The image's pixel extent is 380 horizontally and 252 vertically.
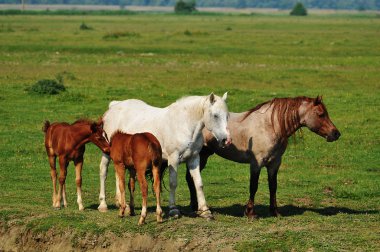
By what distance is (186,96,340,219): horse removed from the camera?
15.1 meters

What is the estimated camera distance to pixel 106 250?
13.7 m

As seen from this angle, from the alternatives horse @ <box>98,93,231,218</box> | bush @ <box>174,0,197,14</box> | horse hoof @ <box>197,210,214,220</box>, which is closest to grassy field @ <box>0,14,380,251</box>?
horse hoof @ <box>197,210,214,220</box>

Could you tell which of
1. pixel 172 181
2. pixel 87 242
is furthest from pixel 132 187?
pixel 87 242

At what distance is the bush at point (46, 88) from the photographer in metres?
32.2

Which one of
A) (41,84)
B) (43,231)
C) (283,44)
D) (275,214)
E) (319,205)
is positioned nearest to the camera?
(43,231)

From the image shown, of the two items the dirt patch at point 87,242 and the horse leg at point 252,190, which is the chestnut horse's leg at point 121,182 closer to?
the dirt patch at point 87,242

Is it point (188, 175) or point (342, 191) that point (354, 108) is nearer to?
point (342, 191)

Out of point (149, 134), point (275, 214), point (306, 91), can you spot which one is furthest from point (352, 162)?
point (306, 91)

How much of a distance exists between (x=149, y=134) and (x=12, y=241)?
2848 mm

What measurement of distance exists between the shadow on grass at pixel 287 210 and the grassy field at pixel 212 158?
0.9 inches

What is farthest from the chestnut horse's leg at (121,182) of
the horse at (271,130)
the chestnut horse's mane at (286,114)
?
the chestnut horse's mane at (286,114)

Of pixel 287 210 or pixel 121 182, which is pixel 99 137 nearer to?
pixel 121 182

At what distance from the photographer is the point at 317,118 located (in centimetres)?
1518

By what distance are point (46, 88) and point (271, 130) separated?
18.4 metres
